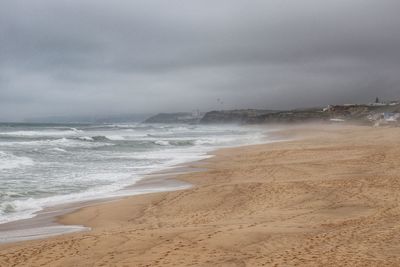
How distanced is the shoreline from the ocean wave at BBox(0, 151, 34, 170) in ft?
26.0

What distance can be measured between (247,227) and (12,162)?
61.9 ft

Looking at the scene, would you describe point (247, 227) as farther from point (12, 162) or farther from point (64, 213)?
point (12, 162)

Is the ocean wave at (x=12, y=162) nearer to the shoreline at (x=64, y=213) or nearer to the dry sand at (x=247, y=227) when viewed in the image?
the shoreline at (x=64, y=213)

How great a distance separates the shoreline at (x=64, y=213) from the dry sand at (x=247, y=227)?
17.7 inches

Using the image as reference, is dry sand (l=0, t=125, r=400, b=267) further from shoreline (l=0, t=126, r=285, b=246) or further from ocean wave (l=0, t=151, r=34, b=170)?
ocean wave (l=0, t=151, r=34, b=170)

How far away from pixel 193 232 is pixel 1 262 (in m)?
3.43

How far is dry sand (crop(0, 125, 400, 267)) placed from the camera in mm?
7062

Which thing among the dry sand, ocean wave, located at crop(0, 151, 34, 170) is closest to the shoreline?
the dry sand

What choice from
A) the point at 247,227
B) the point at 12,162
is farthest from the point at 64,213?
the point at 12,162

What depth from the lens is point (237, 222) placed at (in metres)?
9.45

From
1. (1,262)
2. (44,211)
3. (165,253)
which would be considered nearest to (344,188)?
(165,253)

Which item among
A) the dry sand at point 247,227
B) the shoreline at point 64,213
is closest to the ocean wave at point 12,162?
the shoreline at point 64,213

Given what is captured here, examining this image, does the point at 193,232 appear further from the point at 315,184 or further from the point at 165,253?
the point at 315,184

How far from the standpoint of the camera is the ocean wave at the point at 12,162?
2225 cm
